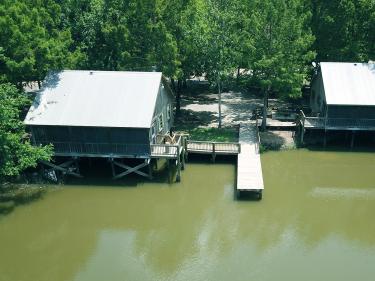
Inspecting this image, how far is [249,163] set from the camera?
33.2 metres

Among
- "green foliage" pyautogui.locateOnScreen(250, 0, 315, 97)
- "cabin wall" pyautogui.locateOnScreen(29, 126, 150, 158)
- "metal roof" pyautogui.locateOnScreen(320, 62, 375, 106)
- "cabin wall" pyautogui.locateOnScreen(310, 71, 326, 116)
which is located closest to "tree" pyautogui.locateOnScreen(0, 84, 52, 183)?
"cabin wall" pyautogui.locateOnScreen(29, 126, 150, 158)

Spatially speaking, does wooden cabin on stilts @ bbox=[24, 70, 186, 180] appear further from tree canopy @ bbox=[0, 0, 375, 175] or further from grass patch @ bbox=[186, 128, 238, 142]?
grass patch @ bbox=[186, 128, 238, 142]

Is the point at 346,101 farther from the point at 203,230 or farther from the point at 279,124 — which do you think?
the point at 203,230

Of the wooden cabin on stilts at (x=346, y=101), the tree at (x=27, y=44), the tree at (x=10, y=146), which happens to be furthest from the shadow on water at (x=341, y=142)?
the tree at (x=10, y=146)

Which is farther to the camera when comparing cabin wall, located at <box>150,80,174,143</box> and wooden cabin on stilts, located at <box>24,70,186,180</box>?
cabin wall, located at <box>150,80,174,143</box>

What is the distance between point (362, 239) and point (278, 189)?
23.4 ft

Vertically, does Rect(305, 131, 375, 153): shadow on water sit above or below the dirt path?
below

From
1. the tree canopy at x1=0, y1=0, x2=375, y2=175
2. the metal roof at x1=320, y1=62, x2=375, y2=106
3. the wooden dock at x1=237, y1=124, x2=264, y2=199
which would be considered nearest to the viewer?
the wooden dock at x1=237, y1=124, x2=264, y2=199

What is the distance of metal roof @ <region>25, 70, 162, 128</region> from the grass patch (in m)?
7.76

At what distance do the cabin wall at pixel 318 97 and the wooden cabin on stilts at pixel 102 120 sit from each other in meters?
13.2

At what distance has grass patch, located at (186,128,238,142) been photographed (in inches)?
1502

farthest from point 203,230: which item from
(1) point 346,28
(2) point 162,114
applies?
(1) point 346,28

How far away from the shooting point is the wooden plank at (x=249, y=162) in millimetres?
30297

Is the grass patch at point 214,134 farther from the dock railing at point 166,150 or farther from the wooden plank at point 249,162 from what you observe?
the dock railing at point 166,150
